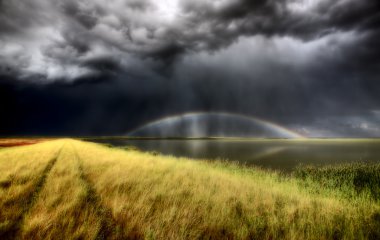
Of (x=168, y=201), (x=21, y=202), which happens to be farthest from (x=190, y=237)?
(x=21, y=202)

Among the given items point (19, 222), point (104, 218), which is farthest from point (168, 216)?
point (19, 222)

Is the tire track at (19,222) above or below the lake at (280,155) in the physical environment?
above

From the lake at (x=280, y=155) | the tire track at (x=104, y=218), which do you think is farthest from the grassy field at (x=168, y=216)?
the lake at (x=280, y=155)

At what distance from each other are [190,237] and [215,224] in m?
0.85

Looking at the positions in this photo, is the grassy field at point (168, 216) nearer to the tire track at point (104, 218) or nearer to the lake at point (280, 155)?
the tire track at point (104, 218)

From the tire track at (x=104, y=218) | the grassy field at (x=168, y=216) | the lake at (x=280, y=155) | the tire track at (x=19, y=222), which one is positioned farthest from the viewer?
the lake at (x=280, y=155)

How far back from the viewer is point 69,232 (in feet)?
13.0

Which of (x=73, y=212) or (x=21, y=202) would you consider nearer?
(x=73, y=212)

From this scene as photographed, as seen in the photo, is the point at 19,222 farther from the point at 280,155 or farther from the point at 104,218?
the point at 280,155

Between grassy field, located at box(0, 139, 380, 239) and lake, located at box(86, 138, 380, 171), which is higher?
grassy field, located at box(0, 139, 380, 239)

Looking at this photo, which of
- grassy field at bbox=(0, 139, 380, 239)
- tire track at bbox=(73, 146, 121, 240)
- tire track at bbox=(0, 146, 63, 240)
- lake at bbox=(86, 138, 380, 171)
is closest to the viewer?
tire track at bbox=(0, 146, 63, 240)

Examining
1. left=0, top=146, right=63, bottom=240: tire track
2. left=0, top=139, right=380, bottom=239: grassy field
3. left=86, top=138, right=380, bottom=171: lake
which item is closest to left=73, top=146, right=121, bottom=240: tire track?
left=0, top=139, right=380, bottom=239: grassy field

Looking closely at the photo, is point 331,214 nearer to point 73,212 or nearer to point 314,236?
point 314,236

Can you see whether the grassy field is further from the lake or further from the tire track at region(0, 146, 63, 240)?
the lake
